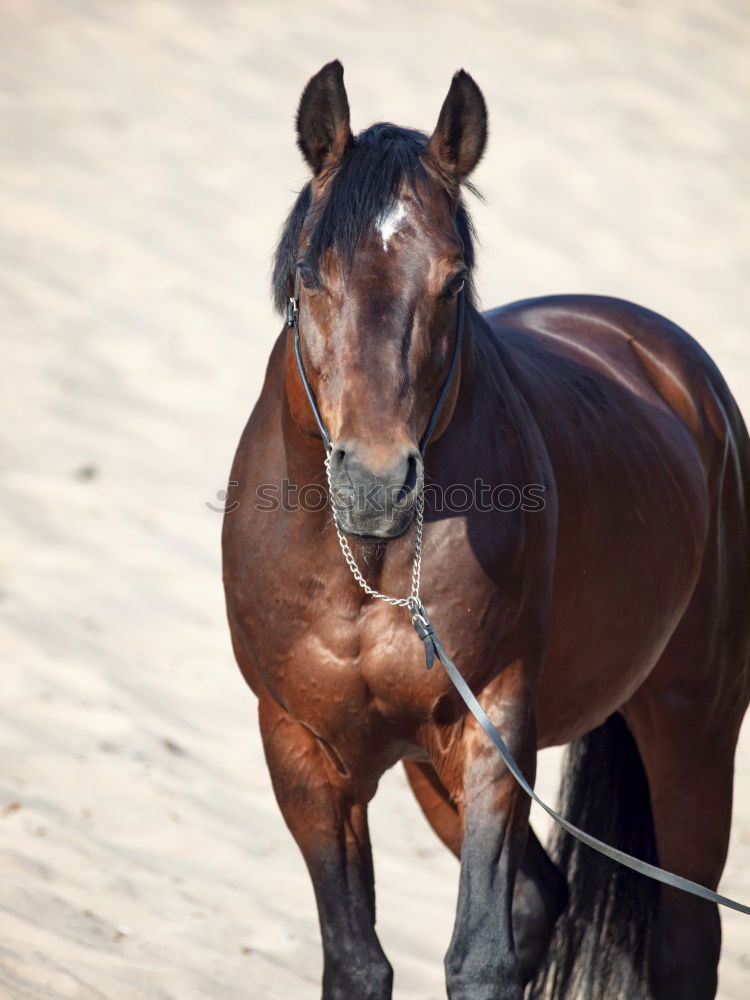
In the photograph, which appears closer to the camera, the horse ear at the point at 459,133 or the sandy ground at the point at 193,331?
the horse ear at the point at 459,133

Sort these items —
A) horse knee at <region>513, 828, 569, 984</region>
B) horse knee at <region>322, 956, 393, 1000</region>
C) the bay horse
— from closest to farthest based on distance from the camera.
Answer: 1. the bay horse
2. horse knee at <region>322, 956, 393, 1000</region>
3. horse knee at <region>513, 828, 569, 984</region>

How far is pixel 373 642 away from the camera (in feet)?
8.46

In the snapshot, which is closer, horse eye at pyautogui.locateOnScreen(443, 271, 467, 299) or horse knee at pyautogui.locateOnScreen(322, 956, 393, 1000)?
horse eye at pyautogui.locateOnScreen(443, 271, 467, 299)

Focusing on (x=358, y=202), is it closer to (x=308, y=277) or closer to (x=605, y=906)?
(x=308, y=277)

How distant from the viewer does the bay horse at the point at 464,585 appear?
2381 mm

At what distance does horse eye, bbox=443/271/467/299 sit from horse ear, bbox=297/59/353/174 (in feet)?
1.22

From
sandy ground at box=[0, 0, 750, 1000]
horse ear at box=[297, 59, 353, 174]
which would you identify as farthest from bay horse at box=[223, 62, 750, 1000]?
sandy ground at box=[0, 0, 750, 1000]

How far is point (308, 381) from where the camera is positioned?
248cm

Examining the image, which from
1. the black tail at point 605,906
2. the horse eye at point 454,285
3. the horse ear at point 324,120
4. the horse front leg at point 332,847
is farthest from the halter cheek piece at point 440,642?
the black tail at point 605,906

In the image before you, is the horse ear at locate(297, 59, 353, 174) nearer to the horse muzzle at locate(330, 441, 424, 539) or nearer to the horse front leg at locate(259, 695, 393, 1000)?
the horse muzzle at locate(330, 441, 424, 539)

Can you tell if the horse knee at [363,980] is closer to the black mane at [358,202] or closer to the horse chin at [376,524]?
the horse chin at [376,524]

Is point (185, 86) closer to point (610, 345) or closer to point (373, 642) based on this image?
point (610, 345)

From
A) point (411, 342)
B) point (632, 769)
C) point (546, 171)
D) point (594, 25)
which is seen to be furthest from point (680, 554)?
point (594, 25)

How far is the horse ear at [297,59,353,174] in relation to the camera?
2.48 metres
